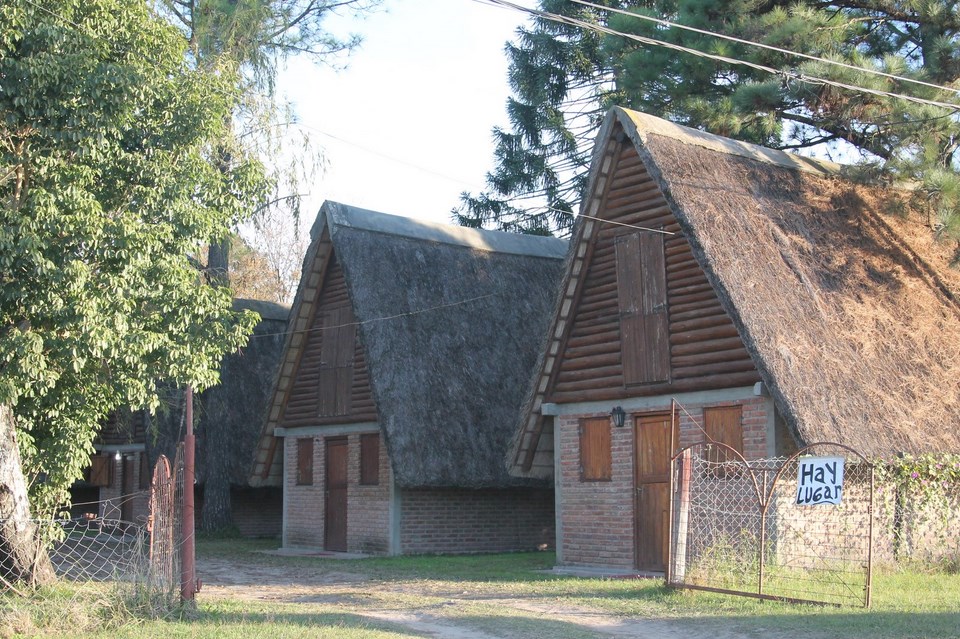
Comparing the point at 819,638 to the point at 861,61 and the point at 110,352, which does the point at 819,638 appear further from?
the point at 861,61

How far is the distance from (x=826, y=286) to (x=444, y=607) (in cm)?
838

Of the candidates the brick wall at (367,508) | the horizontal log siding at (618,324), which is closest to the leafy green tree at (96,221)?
the horizontal log siding at (618,324)

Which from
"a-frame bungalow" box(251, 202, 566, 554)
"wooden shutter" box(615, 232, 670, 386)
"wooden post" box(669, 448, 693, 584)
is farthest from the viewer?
"a-frame bungalow" box(251, 202, 566, 554)

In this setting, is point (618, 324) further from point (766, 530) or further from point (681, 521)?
point (681, 521)

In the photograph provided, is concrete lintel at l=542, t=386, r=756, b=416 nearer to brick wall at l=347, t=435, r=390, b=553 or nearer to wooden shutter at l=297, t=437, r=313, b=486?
brick wall at l=347, t=435, r=390, b=553

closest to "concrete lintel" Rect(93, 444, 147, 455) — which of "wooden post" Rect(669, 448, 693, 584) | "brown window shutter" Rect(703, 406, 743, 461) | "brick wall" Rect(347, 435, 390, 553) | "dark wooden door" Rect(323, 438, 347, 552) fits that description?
"dark wooden door" Rect(323, 438, 347, 552)

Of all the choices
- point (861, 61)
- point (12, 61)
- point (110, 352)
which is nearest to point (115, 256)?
Answer: point (110, 352)

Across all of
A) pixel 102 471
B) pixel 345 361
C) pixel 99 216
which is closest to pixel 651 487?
Result: pixel 345 361

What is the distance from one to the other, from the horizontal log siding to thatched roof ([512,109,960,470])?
1.82 feet

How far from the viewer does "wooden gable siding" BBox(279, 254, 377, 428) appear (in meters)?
23.4

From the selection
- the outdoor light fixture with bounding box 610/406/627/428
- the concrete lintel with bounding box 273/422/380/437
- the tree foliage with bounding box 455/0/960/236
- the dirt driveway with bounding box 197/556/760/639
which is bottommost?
the dirt driveway with bounding box 197/556/760/639

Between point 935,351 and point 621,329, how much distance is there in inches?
208

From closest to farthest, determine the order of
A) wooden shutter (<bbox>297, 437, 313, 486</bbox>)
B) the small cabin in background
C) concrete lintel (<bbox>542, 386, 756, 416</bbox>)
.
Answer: concrete lintel (<bbox>542, 386, 756, 416</bbox>) < wooden shutter (<bbox>297, 437, 313, 486</bbox>) < the small cabin in background

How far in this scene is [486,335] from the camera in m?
24.2
